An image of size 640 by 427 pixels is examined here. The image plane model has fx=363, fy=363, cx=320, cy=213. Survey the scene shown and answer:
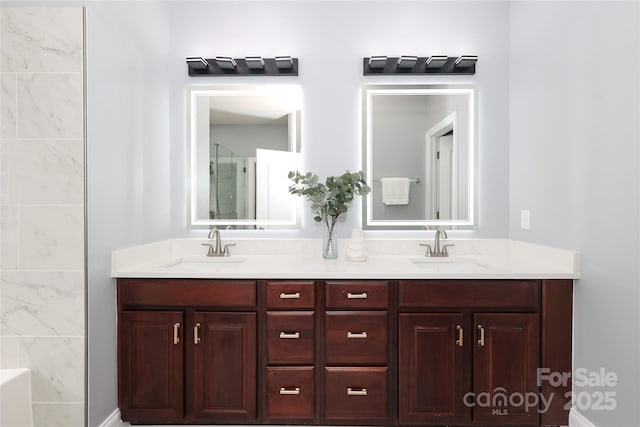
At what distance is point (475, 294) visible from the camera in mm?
1821

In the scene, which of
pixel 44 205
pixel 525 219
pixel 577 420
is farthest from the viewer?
pixel 525 219

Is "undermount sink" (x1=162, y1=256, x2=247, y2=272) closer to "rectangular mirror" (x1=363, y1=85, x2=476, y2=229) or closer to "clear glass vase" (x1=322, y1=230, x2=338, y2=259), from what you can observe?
"clear glass vase" (x1=322, y1=230, x2=338, y2=259)

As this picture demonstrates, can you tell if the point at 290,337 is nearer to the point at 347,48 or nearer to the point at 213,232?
Result: the point at 213,232

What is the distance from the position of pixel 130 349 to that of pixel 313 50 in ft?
6.78

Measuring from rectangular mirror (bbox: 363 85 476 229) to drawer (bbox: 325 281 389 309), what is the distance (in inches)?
25.2

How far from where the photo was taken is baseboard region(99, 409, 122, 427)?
69.4 inches

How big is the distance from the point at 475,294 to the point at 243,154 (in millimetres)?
1627

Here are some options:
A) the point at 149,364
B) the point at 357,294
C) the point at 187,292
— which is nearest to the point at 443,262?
the point at 357,294

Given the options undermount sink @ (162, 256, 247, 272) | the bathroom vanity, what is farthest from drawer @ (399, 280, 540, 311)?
undermount sink @ (162, 256, 247, 272)

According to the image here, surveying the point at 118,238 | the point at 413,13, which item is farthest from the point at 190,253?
the point at 413,13

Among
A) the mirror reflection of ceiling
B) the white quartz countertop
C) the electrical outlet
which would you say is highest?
the mirror reflection of ceiling

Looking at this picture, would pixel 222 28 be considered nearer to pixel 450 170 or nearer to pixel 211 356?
pixel 450 170

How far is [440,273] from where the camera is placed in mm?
1816

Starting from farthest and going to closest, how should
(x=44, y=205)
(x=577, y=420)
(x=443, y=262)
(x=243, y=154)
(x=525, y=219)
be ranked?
(x=243, y=154)
(x=443, y=262)
(x=525, y=219)
(x=577, y=420)
(x=44, y=205)
